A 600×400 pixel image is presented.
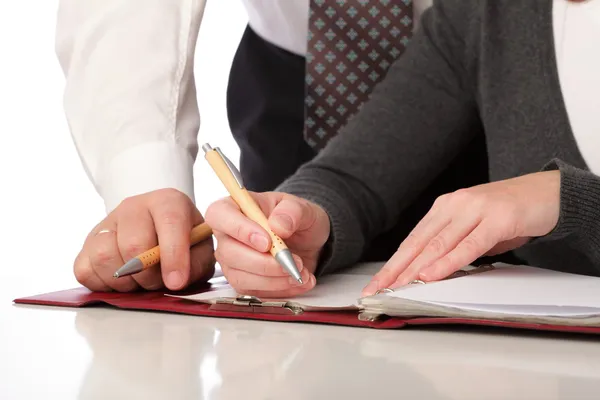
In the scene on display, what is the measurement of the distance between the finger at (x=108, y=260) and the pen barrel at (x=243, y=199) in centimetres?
14

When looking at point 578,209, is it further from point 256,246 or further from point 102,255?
point 102,255

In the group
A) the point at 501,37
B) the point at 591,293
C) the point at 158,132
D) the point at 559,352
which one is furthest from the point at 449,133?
the point at 559,352

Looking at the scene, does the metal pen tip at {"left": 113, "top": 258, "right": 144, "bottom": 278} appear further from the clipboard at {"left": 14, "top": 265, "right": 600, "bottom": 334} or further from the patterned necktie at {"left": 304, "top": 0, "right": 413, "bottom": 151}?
the patterned necktie at {"left": 304, "top": 0, "right": 413, "bottom": 151}

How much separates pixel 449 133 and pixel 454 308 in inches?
24.1

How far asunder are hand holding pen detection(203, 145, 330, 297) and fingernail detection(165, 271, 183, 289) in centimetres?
5

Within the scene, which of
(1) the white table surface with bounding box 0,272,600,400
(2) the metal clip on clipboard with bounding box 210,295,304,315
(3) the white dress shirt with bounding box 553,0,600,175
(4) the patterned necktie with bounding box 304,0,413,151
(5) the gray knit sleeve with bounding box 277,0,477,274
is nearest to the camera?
(1) the white table surface with bounding box 0,272,600,400

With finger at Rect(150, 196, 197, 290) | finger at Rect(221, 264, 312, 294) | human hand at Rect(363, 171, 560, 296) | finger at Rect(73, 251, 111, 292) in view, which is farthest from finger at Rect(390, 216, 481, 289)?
finger at Rect(73, 251, 111, 292)

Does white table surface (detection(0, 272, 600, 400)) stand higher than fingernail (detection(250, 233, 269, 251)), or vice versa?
fingernail (detection(250, 233, 269, 251))

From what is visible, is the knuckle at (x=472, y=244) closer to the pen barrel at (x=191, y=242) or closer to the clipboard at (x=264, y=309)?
the clipboard at (x=264, y=309)

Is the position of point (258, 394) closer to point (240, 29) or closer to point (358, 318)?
point (358, 318)

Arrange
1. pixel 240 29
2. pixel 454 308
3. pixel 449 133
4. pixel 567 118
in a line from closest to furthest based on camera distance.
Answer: pixel 454 308, pixel 567 118, pixel 449 133, pixel 240 29

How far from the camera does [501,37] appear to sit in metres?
1.13

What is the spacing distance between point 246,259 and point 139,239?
0.45 ft

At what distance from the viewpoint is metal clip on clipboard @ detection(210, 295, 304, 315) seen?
704mm
